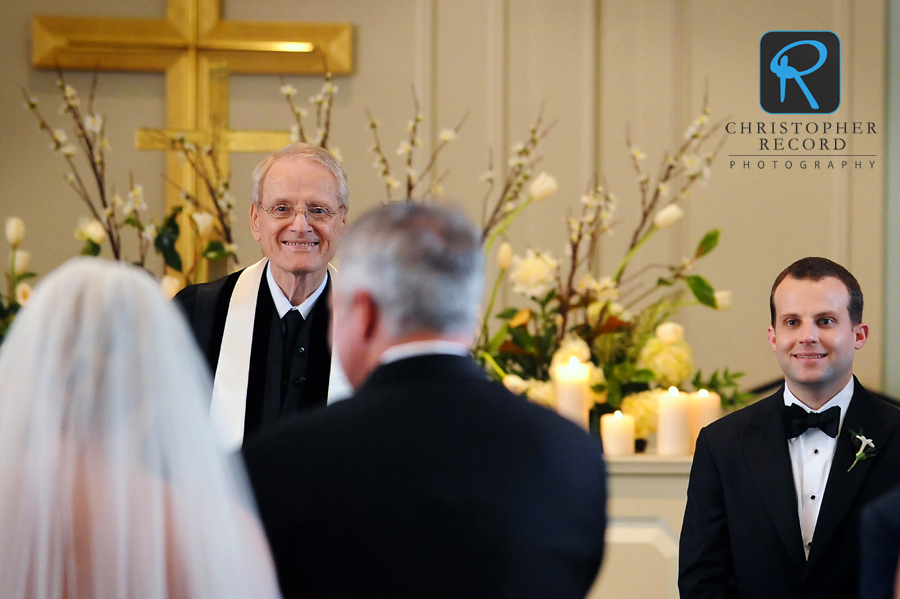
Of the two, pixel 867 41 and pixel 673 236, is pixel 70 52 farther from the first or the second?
pixel 867 41

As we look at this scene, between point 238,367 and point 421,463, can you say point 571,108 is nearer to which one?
point 238,367

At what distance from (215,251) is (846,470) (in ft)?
7.69

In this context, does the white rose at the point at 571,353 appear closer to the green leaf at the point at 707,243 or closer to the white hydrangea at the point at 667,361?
the white hydrangea at the point at 667,361

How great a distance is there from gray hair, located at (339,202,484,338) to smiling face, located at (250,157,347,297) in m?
1.26

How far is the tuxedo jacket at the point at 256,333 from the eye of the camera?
261 centimetres

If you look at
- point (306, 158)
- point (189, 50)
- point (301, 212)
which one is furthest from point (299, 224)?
point (189, 50)

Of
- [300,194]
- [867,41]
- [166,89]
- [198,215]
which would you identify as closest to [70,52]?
[166,89]

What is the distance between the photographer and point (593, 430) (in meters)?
3.29

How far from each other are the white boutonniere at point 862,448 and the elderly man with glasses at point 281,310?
4.07ft

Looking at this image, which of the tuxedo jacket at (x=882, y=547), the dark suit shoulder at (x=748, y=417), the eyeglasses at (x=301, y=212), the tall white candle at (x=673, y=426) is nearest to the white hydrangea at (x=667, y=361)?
the tall white candle at (x=673, y=426)

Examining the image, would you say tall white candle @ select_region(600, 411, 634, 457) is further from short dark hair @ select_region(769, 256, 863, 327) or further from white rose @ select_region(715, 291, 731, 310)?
short dark hair @ select_region(769, 256, 863, 327)

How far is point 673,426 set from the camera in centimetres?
311

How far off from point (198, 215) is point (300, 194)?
4.01 feet

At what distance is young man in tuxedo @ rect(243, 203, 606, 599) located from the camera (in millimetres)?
1206
